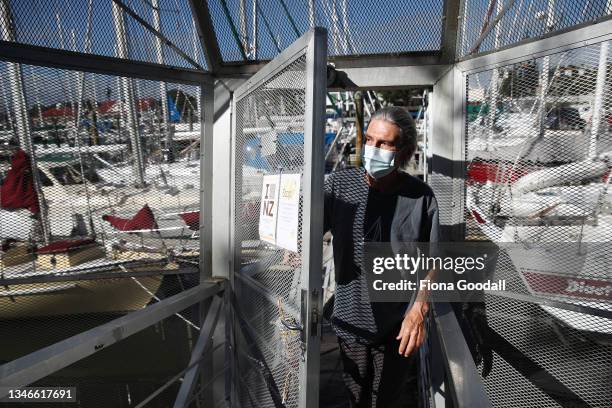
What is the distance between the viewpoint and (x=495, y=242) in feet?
8.47

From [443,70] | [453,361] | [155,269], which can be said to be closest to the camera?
[453,361]

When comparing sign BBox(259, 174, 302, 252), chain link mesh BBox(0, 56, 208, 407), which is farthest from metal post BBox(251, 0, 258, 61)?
sign BBox(259, 174, 302, 252)

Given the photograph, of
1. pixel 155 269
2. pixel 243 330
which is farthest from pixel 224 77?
pixel 243 330

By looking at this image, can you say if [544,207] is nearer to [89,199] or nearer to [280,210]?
[280,210]

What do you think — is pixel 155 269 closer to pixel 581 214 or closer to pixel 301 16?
pixel 301 16

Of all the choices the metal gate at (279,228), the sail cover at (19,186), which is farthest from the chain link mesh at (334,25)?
the sail cover at (19,186)

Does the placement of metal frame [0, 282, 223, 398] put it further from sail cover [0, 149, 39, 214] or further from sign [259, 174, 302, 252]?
sail cover [0, 149, 39, 214]

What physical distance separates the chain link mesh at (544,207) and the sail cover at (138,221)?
1994mm

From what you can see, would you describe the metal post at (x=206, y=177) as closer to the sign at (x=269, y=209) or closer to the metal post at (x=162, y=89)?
the metal post at (x=162, y=89)

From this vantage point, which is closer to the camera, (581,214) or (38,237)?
(581,214)

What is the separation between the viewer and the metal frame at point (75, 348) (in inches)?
66.3

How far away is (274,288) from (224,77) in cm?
150

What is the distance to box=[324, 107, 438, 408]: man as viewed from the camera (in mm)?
2115

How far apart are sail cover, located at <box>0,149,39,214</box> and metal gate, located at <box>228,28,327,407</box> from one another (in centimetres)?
115
